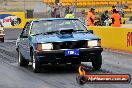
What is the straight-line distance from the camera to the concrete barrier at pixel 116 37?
59.7 feet

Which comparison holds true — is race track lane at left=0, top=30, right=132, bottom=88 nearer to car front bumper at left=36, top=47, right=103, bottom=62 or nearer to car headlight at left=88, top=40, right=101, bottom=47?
car front bumper at left=36, top=47, right=103, bottom=62

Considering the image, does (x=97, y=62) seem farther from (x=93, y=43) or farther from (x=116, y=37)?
(x=116, y=37)

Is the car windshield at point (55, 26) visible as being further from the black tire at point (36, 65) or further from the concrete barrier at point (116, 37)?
the concrete barrier at point (116, 37)

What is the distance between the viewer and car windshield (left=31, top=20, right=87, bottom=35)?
1222cm

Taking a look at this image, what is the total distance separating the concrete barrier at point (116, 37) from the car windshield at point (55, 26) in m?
5.82

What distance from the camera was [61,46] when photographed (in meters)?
11.1

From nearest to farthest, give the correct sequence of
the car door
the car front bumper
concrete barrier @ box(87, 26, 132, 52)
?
the car front bumper → the car door → concrete barrier @ box(87, 26, 132, 52)

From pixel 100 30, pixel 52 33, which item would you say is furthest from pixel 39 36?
pixel 100 30

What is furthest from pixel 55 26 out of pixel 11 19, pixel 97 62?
pixel 11 19

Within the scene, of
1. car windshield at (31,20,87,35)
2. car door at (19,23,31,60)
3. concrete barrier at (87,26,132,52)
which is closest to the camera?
car windshield at (31,20,87,35)

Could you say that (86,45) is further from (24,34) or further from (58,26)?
(24,34)

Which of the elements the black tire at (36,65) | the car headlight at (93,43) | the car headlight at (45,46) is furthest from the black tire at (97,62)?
the black tire at (36,65)

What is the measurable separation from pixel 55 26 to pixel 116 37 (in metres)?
7.47

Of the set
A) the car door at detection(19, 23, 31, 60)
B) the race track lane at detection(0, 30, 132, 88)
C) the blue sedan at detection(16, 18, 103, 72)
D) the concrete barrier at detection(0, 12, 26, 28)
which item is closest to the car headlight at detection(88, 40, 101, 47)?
the blue sedan at detection(16, 18, 103, 72)
